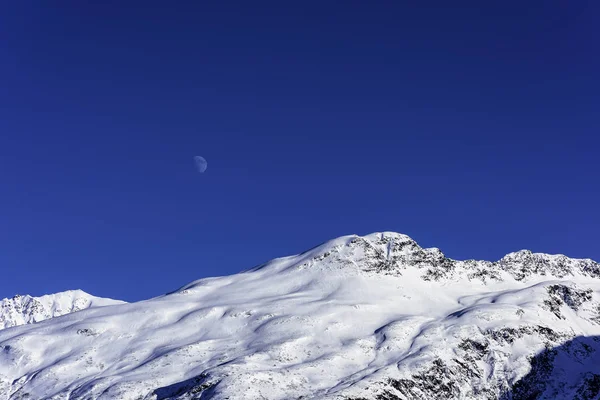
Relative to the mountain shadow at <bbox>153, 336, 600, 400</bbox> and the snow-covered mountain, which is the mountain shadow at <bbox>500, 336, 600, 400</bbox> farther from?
the snow-covered mountain

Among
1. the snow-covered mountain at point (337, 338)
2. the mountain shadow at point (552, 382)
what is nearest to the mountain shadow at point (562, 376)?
the mountain shadow at point (552, 382)

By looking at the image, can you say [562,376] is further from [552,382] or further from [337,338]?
[337,338]

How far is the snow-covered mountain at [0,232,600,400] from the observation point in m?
82.1

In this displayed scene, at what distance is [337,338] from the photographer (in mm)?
97938

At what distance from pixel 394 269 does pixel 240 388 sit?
65.6 m

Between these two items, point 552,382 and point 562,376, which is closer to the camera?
point 552,382

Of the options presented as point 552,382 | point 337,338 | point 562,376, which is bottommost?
point 552,382

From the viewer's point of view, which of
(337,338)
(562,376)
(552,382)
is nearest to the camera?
(552,382)

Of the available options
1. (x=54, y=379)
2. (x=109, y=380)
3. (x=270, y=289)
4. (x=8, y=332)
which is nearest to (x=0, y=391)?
(x=54, y=379)

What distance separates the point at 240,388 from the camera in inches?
2904

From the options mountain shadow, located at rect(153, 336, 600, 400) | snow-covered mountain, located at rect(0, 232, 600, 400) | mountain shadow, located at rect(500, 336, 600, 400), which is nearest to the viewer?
Result: mountain shadow, located at rect(153, 336, 600, 400)

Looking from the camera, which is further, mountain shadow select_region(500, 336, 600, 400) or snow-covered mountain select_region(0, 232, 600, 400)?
mountain shadow select_region(500, 336, 600, 400)

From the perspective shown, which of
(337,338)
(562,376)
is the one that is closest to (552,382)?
(562,376)

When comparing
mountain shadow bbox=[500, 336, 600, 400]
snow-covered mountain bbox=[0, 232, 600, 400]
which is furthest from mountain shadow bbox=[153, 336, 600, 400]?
snow-covered mountain bbox=[0, 232, 600, 400]
